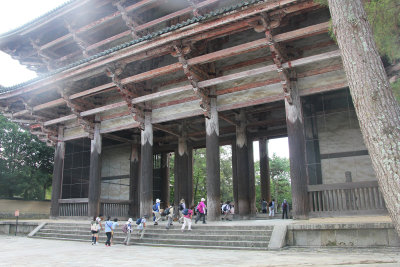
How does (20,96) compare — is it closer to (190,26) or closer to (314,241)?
(190,26)

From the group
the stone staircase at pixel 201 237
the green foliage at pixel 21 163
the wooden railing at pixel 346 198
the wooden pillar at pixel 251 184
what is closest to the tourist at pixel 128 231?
the stone staircase at pixel 201 237

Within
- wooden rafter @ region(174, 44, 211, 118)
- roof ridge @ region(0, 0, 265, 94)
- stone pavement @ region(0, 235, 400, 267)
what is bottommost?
stone pavement @ region(0, 235, 400, 267)

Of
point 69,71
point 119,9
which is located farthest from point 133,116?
point 119,9

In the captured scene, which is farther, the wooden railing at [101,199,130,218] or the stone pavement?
the wooden railing at [101,199,130,218]

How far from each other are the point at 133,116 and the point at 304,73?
7274 mm

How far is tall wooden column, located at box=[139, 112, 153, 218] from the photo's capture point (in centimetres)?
1409

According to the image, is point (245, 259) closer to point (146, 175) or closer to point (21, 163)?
point (146, 175)

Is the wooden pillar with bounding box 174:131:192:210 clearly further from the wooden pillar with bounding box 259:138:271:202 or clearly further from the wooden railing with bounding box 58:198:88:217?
the wooden railing with bounding box 58:198:88:217

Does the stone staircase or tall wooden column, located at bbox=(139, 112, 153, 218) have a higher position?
tall wooden column, located at bbox=(139, 112, 153, 218)

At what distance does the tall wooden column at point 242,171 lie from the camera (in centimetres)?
1559

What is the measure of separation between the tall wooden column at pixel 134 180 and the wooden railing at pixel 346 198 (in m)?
10.6

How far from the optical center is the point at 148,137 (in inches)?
584

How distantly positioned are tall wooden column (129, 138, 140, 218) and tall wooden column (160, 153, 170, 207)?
1916 millimetres

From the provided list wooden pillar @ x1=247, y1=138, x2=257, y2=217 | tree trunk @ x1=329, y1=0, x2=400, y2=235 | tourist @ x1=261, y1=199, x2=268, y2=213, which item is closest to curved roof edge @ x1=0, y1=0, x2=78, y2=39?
wooden pillar @ x1=247, y1=138, x2=257, y2=217
